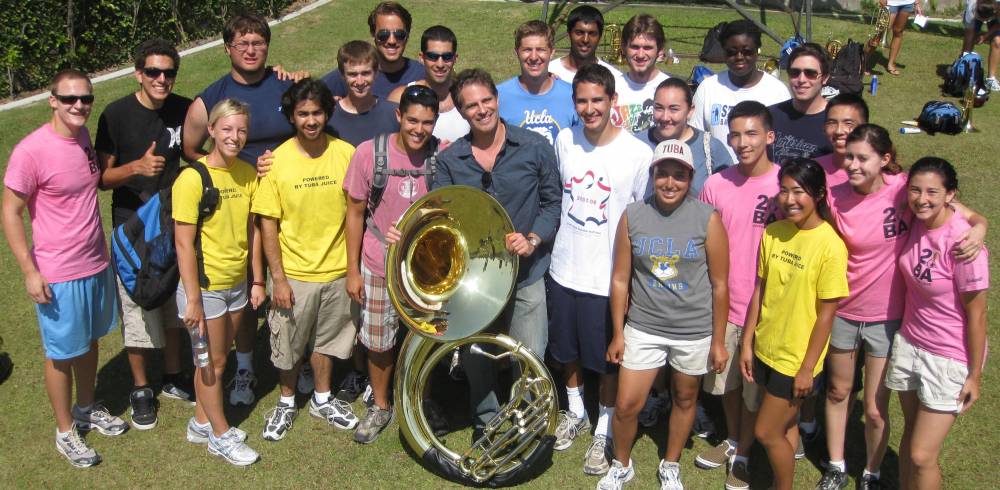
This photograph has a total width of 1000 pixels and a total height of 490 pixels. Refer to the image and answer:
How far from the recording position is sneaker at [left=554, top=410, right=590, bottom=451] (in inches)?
180

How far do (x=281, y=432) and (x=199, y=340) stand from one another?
0.83 m

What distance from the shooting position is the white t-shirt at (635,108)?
490 centimetres

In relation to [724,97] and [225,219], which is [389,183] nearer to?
[225,219]

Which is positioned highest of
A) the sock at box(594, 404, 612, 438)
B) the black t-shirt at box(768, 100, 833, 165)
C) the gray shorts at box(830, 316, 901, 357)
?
the black t-shirt at box(768, 100, 833, 165)

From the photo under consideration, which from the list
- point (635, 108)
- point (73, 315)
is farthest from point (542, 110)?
point (73, 315)

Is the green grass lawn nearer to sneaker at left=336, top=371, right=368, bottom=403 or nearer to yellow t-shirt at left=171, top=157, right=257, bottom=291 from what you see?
sneaker at left=336, top=371, right=368, bottom=403

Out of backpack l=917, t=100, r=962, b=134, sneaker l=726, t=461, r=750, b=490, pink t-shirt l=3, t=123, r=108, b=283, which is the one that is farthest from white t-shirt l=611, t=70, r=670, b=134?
backpack l=917, t=100, r=962, b=134

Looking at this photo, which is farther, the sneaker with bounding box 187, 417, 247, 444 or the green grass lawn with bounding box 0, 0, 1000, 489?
the sneaker with bounding box 187, 417, 247, 444

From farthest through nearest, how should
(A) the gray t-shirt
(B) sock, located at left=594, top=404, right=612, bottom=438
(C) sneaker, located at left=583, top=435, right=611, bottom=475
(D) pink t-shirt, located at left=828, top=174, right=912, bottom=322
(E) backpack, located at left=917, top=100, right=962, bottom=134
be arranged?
(E) backpack, located at left=917, top=100, right=962, bottom=134 → (B) sock, located at left=594, top=404, right=612, bottom=438 → (C) sneaker, located at left=583, top=435, right=611, bottom=475 → (A) the gray t-shirt → (D) pink t-shirt, located at left=828, top=174, right=912, bottom=322

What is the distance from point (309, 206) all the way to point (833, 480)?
298 centimetres

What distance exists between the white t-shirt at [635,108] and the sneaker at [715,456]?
72.6 inches

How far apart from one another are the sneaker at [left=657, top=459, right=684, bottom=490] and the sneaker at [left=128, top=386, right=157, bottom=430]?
2.85 m

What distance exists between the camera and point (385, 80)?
5.29 metres

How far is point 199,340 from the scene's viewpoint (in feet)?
13.5
